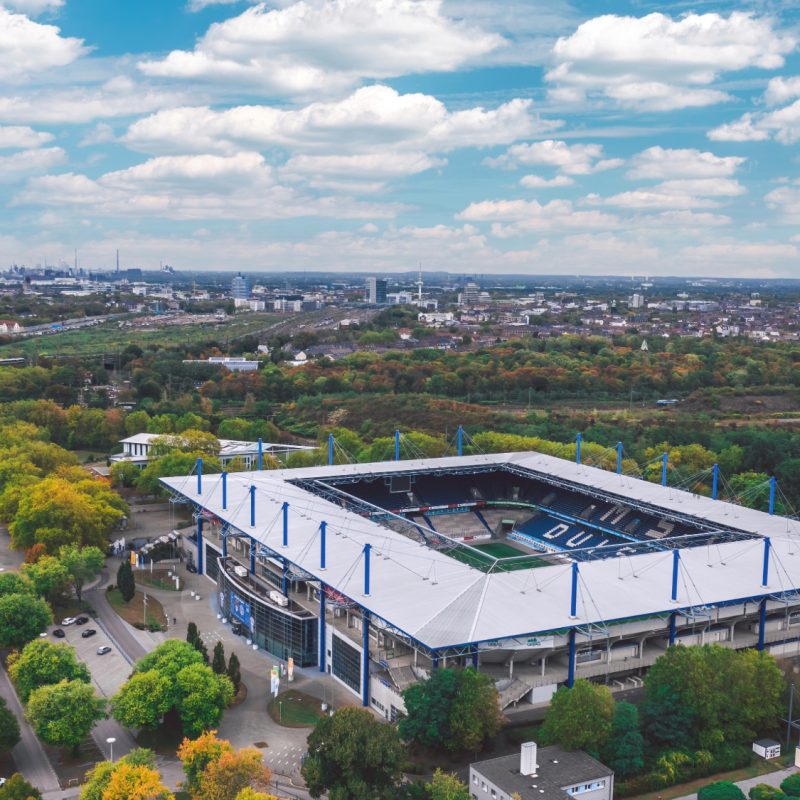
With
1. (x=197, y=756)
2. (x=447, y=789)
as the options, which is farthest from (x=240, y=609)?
(x=447, y=789)

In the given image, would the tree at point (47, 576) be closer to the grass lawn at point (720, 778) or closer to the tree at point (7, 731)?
the tree at point (7, 731)

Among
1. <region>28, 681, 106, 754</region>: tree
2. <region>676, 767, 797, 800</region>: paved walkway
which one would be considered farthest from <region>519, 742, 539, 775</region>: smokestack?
<region>28, 681, 106, 754</region>: tree

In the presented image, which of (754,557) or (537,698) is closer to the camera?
(537,698)

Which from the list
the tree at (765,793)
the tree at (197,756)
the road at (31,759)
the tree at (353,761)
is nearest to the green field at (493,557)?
the tree at (353,761)

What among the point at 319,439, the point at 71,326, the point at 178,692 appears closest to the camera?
the point at 178,692

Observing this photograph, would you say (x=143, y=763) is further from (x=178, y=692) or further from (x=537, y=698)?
(x=537, y=698)

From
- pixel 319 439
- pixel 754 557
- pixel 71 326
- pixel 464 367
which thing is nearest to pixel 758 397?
pixel 464 367

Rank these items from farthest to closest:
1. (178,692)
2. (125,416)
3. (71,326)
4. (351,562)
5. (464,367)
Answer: (71,326)
(464,367)
(125,416)
(351,562)
(178,692)

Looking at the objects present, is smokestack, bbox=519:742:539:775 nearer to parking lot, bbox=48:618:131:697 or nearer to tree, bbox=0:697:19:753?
tree, bbox=0:697:19:753
